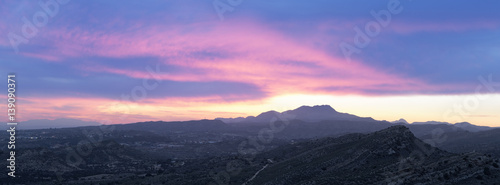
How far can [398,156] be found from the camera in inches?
2030

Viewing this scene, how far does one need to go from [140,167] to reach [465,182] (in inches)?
3391

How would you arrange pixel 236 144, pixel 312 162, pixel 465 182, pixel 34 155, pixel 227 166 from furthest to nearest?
pixel 236 144 → pixel 34 155 → pixel 227 166 → pixel 312 162 → pixel 465 182

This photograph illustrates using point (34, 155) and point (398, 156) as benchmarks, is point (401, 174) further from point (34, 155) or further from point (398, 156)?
point (34, 155)

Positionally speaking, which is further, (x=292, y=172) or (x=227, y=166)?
(x=227, y=166)

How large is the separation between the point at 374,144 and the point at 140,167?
230 feet

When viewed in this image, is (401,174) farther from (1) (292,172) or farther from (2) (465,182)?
(1) (292,172)

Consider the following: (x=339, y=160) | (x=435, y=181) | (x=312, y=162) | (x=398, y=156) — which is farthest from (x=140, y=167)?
(x=435, y=181)

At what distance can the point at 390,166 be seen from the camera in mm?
45188

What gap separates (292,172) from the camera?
189 feet

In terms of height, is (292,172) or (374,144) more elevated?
(374,144)

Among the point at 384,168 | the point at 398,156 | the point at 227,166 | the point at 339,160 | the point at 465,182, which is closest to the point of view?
the point at 465,182

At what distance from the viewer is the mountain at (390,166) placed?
38.4 m

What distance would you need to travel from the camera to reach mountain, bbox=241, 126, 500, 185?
38.4m

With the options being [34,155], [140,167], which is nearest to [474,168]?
[140,167]
